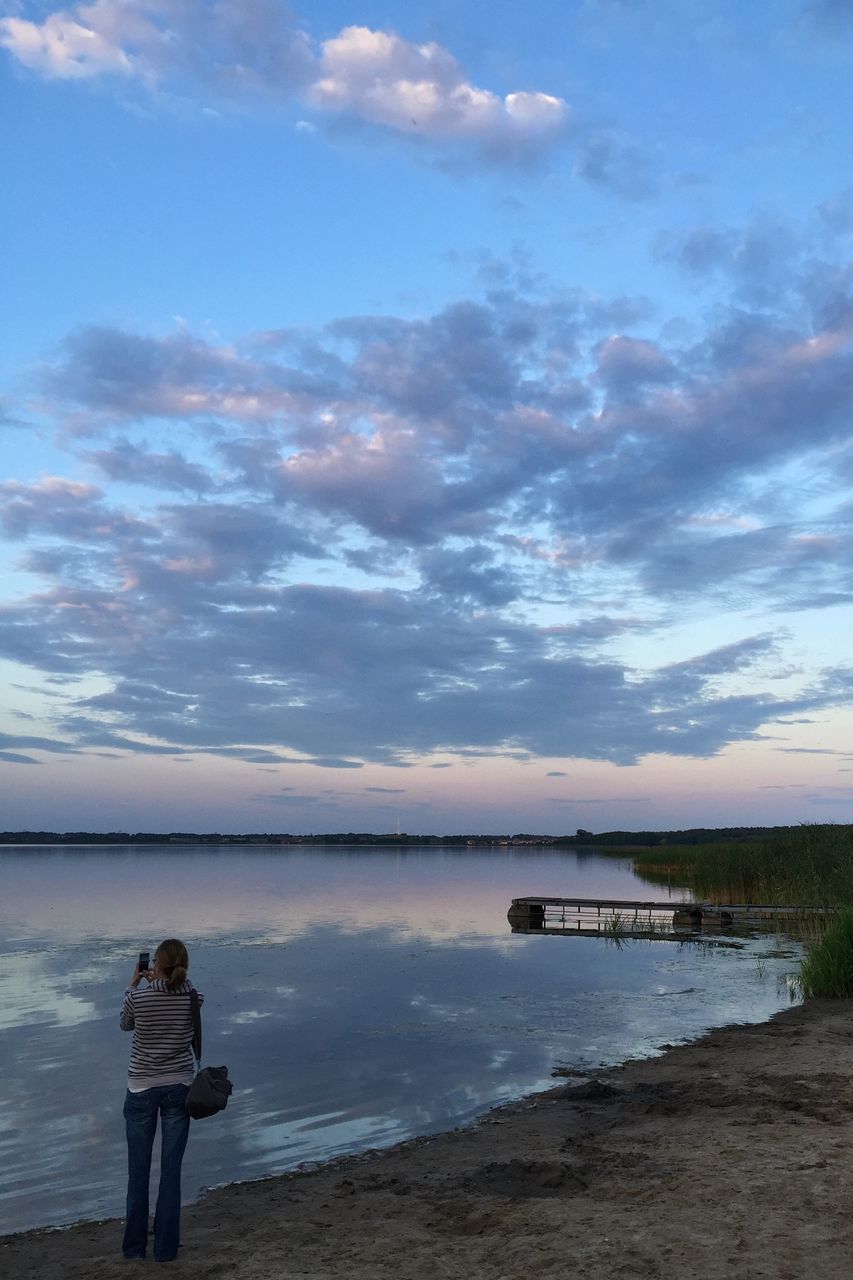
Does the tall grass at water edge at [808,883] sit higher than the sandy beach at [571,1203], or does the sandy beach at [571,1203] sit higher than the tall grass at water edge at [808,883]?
the tall grass at water edge at [808,883]

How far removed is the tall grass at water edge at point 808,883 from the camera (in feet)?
66.9

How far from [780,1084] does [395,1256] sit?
7341 millimetres

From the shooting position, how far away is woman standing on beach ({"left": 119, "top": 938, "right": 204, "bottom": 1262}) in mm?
7969

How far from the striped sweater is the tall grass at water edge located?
15.7 meters

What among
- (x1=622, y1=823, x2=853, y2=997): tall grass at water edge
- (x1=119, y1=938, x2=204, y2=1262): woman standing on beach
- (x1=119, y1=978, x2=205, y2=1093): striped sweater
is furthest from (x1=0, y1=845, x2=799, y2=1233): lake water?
(x1=119, y1=978, x2=205, y2=1093): striped sweater

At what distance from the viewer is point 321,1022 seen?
21.4m

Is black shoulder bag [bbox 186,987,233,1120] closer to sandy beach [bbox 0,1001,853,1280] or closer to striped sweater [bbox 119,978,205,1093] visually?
striped sweater [bbox 119,978,205,1093]

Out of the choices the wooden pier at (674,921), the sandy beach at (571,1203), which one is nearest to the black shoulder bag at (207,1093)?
the sandy beach at (571,1203)

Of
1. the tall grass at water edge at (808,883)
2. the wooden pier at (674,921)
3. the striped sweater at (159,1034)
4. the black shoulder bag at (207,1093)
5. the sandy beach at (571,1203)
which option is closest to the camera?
the sandy beach at (571,1203)

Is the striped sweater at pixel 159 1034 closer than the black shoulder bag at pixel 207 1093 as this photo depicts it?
No

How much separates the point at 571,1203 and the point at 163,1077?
12.7ft

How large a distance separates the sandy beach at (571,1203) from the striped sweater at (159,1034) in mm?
1530

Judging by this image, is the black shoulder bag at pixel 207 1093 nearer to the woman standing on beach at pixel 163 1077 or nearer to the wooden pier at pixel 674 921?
the woman standing on beach at pixel 163 1077

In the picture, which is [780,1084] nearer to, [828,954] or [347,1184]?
[347,1184]
